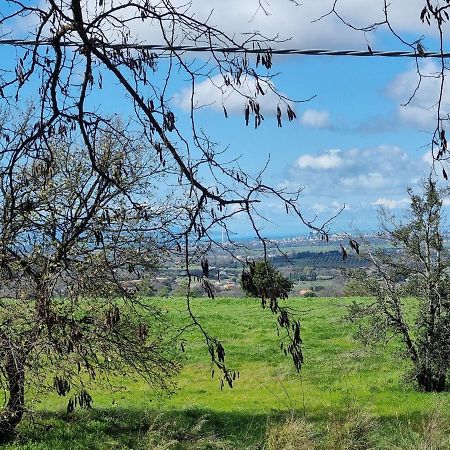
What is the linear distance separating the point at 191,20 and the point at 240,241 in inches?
38.9

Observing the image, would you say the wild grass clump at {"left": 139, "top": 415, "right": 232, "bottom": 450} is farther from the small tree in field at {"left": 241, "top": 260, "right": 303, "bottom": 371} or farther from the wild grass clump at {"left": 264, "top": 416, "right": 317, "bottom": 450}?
the small tree in field at {"left": 241, "top": 260, "right": 303, "bottom": 371}

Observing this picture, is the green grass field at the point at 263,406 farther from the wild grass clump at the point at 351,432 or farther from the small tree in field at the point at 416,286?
the small tree in field at the point at 416,286

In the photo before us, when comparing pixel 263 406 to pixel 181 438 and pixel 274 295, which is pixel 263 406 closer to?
pixel 181 438

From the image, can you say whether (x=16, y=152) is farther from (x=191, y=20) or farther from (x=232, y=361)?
(x=232, y=361)

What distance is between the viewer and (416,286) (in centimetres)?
1664

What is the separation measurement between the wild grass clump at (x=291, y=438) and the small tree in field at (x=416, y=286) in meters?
6.67

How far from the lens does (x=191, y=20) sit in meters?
2.88

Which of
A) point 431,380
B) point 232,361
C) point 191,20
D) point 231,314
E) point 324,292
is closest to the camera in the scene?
point 191,20

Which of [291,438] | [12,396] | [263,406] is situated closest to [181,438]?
[291,438]

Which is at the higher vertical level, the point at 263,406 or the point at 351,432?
the point at 351,432

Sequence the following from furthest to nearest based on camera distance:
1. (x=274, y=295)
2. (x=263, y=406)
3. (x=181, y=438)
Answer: (x=263, y=406) < (x=181, y=438) < (x=274, y=295)

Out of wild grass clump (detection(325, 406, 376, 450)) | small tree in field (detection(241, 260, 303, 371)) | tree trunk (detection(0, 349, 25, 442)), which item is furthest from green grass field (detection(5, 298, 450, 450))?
small tree in field (detection(241, 260, 303, 371))

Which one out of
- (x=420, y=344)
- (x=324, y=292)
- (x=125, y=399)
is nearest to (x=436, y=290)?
(x=420, y=344)

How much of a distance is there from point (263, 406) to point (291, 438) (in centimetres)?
628
